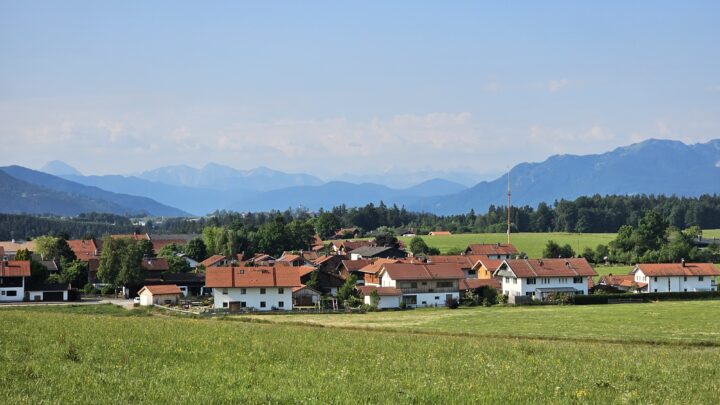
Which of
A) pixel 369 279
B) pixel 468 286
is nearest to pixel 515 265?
pixel 468 286

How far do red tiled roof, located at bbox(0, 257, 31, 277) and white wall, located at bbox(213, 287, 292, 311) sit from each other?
22399 millimetres

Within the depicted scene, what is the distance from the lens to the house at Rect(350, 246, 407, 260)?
116312mm

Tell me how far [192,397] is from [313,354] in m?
7.61

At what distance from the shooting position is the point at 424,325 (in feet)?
174

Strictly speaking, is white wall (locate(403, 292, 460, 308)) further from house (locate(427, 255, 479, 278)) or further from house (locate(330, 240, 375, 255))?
house (locate(330, 240, 375, 255))

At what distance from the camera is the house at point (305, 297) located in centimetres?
7656

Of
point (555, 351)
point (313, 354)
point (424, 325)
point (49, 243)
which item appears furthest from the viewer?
point (49, 243)

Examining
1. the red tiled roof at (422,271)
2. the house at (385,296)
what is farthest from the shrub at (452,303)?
the house at (385,296)

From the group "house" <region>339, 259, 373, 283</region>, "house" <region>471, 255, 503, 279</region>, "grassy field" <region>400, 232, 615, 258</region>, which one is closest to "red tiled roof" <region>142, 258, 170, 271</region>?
"house" <region>339, 259, 373, 283</region>

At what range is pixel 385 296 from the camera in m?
74.7

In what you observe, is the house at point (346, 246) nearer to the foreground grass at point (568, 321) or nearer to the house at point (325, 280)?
the house at point (325, 280)

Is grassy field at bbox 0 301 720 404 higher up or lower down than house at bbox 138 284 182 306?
higher up

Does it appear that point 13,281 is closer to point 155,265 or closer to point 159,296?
point 159,296

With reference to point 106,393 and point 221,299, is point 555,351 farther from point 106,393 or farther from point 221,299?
point 221,299
